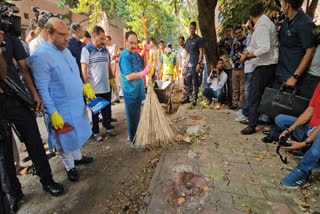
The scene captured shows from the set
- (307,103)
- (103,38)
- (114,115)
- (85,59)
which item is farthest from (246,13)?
(114,115)

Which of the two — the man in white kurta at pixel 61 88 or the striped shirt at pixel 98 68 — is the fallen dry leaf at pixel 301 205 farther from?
the striped shirt at pixel 98 68

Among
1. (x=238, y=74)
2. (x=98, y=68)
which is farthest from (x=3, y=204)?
(x=238, y=74)

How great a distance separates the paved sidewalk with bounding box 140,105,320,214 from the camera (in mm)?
1743

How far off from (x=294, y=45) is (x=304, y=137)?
1443mm

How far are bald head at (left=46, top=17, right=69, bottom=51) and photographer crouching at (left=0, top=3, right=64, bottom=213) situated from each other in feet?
1.09

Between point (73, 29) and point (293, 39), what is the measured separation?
401 centimetres

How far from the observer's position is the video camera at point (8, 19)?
5.82 feet

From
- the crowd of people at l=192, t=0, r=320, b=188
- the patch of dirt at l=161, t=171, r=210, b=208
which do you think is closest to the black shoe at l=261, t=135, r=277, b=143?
the crowd of people at l=192, t=0, r=320, b=188

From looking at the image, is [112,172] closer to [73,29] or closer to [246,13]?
[73,29]

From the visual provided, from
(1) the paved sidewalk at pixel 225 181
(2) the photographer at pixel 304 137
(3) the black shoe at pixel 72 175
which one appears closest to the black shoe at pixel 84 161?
(3) the black shoe at pixel 72 175

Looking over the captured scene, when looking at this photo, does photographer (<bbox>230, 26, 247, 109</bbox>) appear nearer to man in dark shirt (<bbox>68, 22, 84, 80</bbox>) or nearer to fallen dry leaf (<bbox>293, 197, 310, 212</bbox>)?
fallen dry leaf (<bbox>293, 197, 310, 212</bbox>)

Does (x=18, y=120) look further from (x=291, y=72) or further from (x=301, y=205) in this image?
(x=291, y=72)

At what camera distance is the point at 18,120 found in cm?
192

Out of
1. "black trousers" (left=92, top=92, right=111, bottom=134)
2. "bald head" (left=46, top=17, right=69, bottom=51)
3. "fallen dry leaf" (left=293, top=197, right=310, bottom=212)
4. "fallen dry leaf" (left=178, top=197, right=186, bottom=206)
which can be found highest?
"bald head" (left=46, top=17, right=69, bottom=51)
